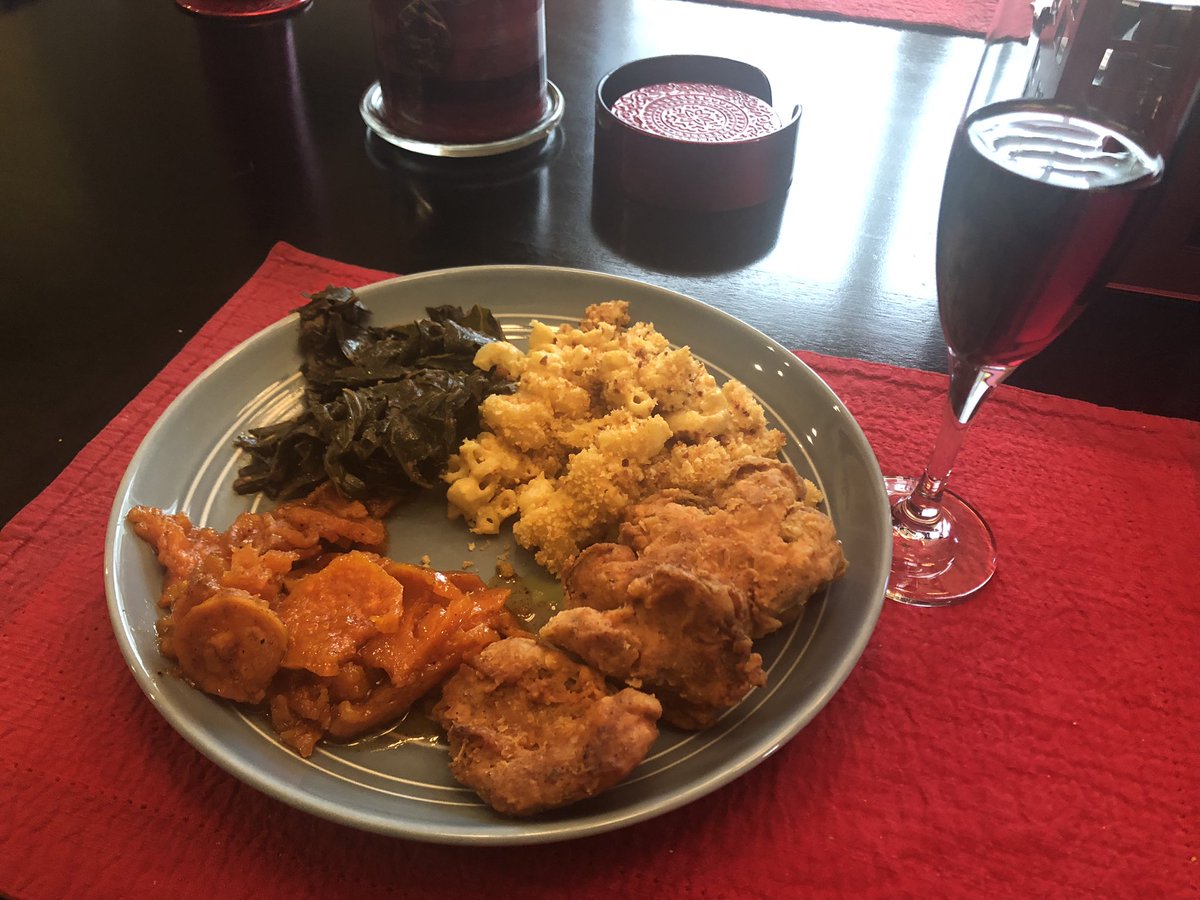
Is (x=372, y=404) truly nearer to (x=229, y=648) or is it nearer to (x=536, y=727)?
(x=229, y=648)

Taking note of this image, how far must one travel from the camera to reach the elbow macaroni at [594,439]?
155 cm

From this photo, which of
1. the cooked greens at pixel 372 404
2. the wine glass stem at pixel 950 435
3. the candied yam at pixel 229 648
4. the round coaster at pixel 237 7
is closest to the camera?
the candied yam at pixel 229 648

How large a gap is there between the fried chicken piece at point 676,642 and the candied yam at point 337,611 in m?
0.29

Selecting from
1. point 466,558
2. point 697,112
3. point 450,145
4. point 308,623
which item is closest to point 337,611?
point 308,623

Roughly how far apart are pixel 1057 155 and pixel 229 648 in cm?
134

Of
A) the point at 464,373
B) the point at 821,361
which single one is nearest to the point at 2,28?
the point at 464,373

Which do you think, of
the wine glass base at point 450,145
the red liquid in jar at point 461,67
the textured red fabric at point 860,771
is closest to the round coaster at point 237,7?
the wine glass base at point 450,145

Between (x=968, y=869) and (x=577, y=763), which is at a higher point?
(x=577, y=763)

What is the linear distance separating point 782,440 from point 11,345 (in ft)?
5.84

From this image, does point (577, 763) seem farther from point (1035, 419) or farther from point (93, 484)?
point (1035, 419)

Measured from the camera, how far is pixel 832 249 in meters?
2.40

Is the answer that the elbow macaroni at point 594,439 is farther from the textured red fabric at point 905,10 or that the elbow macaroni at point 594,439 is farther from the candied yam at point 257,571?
the textured red fabric at point 905,10

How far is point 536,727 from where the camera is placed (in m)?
1.19

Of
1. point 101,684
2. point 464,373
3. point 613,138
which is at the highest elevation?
point 613,138
